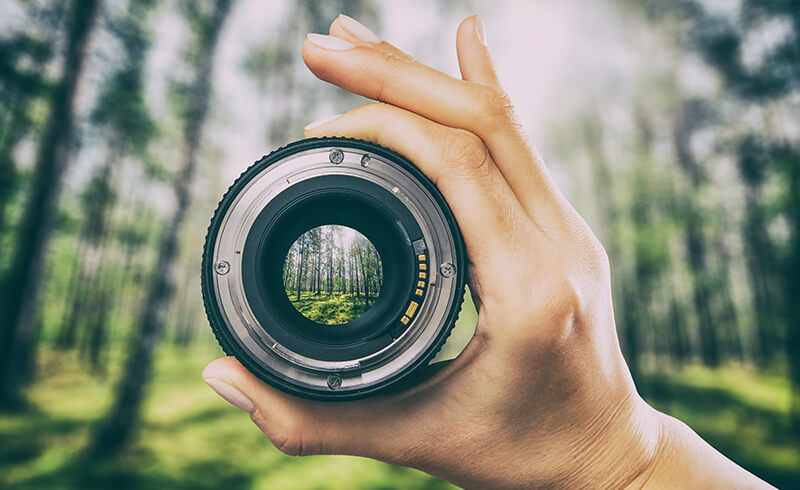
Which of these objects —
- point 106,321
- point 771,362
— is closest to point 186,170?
point 106,321

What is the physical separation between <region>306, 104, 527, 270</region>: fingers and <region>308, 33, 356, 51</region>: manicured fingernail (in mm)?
203

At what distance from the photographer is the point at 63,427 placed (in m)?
12.6

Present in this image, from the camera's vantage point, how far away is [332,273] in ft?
4.66

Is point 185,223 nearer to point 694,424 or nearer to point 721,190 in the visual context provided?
point 694,424

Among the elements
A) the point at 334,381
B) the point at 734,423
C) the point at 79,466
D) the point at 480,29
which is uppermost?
the point at 480,29

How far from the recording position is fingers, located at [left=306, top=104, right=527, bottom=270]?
1315 millimetres

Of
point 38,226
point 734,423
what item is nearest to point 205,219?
point 38,226

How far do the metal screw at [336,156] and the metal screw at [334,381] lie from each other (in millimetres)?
621

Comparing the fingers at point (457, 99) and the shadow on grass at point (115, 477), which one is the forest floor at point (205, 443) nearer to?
the shadow on grass at point (115, 477)

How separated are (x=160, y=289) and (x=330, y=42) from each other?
28.0 feet

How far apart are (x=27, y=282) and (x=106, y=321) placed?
443 inches

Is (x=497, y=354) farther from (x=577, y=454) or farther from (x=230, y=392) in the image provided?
(x=230, y=392)

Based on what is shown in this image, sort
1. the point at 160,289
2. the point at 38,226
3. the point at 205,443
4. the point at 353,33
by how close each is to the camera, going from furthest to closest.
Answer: the point at 205,443 → the point at 38,226 → the point at 160,289 → the point at 353,33

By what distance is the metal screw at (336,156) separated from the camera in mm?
1482
